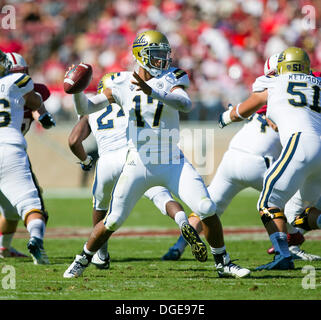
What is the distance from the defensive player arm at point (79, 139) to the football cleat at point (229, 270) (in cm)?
168

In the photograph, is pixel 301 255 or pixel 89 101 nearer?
pixel 89 101

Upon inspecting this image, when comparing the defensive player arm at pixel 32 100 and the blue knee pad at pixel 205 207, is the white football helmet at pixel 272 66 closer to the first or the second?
the blue knee pad at pixel 205 207

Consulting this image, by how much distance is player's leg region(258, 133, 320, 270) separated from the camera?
5.23 metres

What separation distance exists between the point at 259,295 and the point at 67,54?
13746 mm

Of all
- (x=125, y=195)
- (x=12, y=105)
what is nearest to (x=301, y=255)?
(x=125, y=195)

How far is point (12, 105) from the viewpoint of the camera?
5953 mm

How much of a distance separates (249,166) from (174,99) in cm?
169

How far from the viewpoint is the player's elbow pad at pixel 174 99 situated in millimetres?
4723

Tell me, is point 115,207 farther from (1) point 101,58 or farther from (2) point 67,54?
(2) point 67,54

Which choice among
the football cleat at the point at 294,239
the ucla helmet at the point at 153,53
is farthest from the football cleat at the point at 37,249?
the football cleat at the point at 294,239

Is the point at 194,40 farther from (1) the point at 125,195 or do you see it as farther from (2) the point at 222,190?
(1) the point at 125,195
